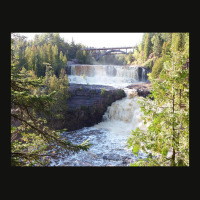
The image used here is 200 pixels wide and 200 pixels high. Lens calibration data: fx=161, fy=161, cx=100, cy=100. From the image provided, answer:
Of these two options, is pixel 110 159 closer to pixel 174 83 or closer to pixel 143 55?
pixel 174 83

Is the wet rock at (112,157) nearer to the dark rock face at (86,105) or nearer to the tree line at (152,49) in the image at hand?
the dark rock face at (86,105)

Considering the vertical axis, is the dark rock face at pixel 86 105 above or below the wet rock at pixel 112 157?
above

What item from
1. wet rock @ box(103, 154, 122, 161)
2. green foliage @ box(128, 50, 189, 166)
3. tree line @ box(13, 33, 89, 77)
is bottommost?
wet rock @ box(103, 154, 122, 161)

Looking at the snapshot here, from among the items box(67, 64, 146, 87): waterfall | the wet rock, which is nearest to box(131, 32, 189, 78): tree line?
box(67, 64, 146, 87): waterfall

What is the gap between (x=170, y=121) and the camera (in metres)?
3.36

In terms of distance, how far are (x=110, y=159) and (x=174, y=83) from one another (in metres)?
8.07

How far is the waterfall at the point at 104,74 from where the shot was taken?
26344mm

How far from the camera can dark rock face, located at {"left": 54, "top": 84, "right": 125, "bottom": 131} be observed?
16.0 m

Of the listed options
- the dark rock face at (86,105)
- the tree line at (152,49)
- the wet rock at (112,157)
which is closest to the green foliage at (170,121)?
the wet rock at (112,157)

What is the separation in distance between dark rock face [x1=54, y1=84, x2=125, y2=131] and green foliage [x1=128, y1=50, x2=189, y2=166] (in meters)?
12.9

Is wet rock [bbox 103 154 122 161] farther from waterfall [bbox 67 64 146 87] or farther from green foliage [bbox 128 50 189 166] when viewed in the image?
waterfall [bbox 67 64 146 87]

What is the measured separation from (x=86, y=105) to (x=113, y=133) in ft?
14.5

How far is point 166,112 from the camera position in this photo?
3490mm

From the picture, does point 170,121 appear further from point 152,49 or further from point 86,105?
point 152,49
